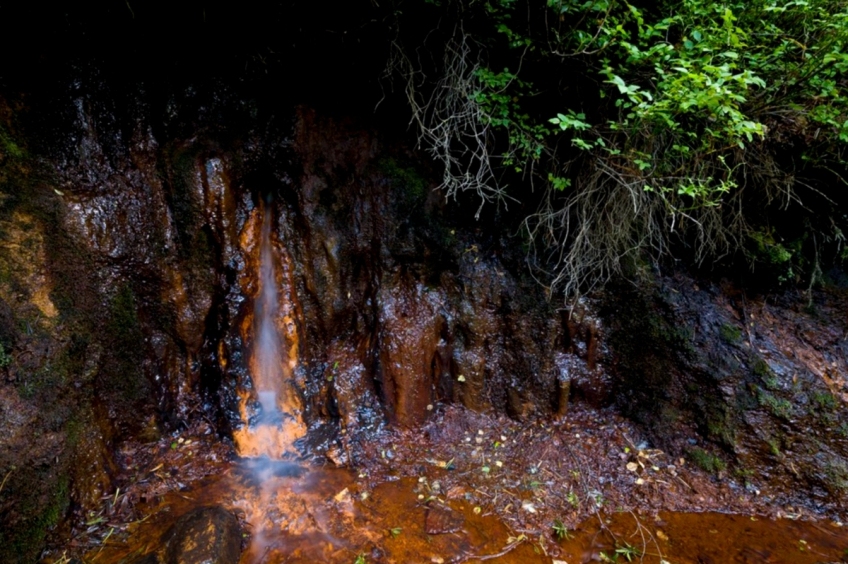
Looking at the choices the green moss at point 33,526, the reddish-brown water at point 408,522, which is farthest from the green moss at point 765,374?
the green moss at point 33,526

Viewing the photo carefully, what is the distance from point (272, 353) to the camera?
13.2ft

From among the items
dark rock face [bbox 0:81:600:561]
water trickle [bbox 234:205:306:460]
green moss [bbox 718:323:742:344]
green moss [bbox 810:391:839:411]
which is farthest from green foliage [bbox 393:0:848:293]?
water trickle [bbox 234:205:306:460]

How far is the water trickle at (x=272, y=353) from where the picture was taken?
12.9ft

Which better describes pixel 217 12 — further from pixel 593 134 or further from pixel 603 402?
pixel 603 402

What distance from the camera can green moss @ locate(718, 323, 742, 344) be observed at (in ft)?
12.5

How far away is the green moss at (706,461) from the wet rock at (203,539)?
3957mm

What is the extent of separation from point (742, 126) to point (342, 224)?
330 cm

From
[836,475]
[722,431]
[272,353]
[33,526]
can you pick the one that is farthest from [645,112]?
[33,526]

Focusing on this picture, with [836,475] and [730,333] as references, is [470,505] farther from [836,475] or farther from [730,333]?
[836,475]

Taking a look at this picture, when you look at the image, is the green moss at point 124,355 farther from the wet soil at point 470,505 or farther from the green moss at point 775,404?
the green moss at point 775,404

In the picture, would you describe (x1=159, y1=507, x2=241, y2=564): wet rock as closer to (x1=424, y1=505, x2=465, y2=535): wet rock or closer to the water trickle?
the water trickle

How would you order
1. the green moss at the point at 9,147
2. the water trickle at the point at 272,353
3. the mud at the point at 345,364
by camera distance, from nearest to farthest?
1. the green moss at the point at 9,147
2. the mud at the point at 345,364
3. the water trickle at the point at 272,353

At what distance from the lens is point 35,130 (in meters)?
3.00

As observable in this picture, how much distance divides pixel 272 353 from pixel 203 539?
169cm
